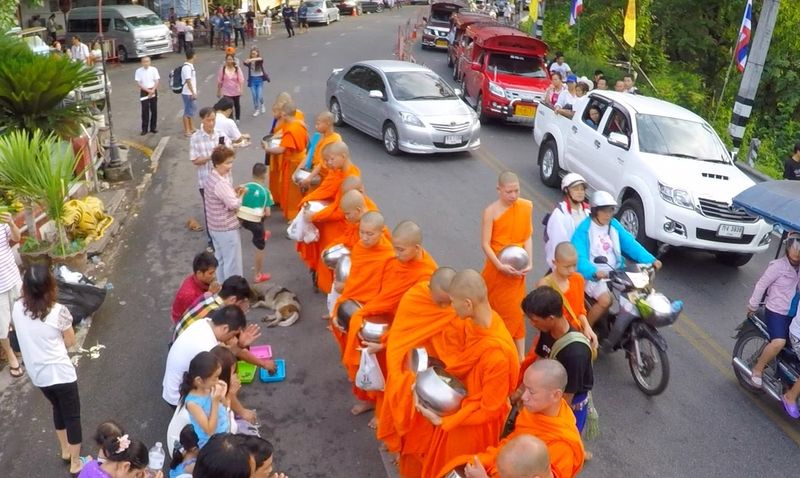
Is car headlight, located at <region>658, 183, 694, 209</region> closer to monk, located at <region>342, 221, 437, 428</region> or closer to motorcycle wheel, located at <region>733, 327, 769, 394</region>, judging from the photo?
motorcycle wheel, located at <region>733, 327, 769, 394</region>

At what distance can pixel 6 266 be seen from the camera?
6027 mm

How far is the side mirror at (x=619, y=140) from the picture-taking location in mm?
9602

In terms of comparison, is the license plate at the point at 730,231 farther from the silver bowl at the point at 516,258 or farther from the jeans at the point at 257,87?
the jeans at the point at 257,87

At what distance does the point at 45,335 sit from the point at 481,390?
9.52 ft

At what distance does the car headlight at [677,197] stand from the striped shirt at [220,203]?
5.27 meters

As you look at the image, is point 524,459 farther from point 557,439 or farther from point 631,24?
point 631,24

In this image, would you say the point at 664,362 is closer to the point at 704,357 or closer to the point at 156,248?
the point at 704,357

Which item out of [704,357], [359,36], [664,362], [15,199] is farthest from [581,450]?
[359,36]

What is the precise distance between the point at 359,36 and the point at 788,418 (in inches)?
1305

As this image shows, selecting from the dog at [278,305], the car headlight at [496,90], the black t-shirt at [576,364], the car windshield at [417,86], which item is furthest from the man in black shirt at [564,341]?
the car headlight at [496,90]

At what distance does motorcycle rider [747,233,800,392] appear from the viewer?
596 centimetres

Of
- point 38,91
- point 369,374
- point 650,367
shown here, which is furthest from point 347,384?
point 38,91

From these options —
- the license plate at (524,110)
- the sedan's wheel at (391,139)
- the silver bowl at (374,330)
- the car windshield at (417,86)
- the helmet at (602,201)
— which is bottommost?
the sedan's wheel at (391,139)

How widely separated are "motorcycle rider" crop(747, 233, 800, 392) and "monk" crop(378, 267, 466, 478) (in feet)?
10.7
